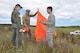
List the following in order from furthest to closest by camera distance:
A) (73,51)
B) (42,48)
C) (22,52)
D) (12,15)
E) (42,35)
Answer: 1. (42,35)
2. (12,15)
3. (73,51)
4. (42,48)
5. (22,52)

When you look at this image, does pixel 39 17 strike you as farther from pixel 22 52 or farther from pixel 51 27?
pixel 22 52

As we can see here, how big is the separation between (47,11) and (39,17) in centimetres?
190

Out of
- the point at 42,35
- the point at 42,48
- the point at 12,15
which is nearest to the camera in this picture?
the point at 42,48

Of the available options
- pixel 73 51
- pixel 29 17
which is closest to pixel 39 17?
pixel 29 17

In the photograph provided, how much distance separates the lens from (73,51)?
31.7 ft

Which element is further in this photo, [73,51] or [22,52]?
[73,51]

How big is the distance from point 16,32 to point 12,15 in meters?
0.64

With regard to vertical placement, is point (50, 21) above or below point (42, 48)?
above

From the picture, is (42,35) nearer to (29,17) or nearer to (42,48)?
(29,17)

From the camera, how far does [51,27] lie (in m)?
10.2

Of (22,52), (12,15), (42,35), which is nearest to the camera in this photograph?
(22,52)

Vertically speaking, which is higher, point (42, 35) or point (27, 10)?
point (27, 10)

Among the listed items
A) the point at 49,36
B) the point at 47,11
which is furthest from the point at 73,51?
the point at 47,11

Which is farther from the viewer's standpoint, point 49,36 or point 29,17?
point 29,17
